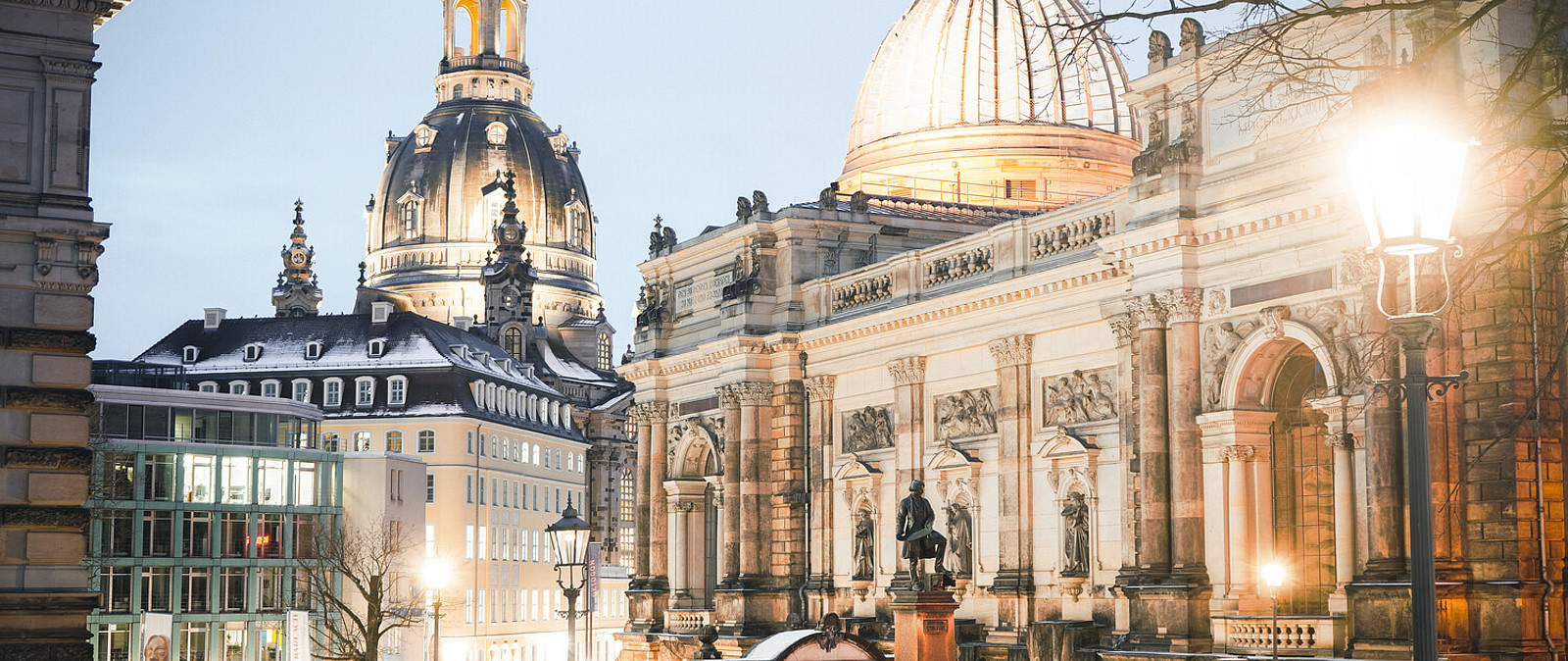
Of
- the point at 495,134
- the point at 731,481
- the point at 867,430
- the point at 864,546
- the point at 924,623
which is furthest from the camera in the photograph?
the point at 495,134

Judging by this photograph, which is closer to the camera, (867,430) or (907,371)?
(907,371)

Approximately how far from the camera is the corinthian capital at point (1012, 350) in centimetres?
4947

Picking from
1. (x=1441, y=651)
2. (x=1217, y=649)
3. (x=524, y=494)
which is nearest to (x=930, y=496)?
(x=1217, y=649)

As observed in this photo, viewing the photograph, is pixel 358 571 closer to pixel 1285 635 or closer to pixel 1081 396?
pixel 1081 396

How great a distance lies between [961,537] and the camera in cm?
5250

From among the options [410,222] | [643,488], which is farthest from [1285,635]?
[410,222]

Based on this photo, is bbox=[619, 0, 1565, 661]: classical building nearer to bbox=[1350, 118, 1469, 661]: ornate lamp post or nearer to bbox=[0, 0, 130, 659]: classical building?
bbox=[1350, 118, 1469, 661]: ornate lamp post

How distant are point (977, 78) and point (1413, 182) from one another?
52.1 meters

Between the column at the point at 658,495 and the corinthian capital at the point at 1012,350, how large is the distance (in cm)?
1913

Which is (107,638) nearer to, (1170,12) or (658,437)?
(658,437)

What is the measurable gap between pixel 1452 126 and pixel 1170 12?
3.66 metres

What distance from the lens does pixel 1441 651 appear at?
32.4 m

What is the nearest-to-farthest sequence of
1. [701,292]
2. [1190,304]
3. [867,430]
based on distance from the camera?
[1190,304] < [867,430] < [701,292]

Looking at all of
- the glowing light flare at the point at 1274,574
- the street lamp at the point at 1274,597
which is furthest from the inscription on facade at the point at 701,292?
the glowing light flare at the point at 1274,574
